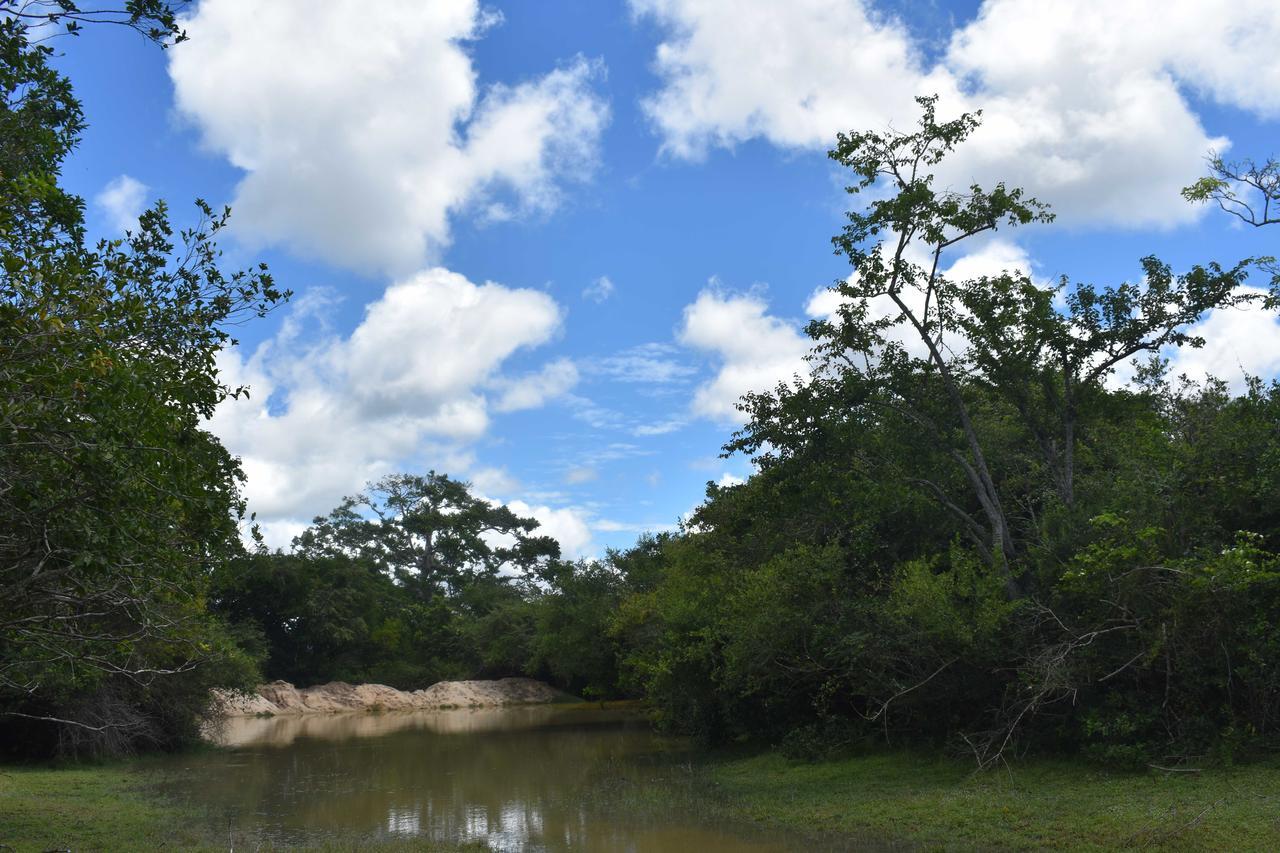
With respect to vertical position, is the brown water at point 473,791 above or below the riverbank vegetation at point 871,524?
below

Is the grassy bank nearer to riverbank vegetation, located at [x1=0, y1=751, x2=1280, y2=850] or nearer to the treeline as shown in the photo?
riverbank vegetation, located at [x1=0, y1=751, x2=1280, y2=850]

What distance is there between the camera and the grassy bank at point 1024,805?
33.3ft

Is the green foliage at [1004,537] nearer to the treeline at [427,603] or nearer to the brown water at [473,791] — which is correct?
the brown water at [473,791]

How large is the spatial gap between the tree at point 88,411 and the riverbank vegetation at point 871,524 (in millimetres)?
34

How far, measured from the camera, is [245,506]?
35.6 ft

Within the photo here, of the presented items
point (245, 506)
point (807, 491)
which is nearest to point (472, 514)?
point (807, 491)

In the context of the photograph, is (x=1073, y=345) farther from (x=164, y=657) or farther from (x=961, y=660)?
(x=164, y=657)

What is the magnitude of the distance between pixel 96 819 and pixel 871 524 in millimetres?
14923

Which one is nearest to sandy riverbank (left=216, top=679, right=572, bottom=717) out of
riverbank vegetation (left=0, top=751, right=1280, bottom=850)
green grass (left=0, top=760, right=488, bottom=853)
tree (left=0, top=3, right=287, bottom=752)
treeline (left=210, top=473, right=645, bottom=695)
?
treeline (left=210, top=473, right=645, bottom=695)

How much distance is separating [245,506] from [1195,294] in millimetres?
15866

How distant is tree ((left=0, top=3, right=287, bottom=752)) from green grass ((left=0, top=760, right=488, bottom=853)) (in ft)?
12.8

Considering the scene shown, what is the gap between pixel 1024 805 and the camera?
12438mm

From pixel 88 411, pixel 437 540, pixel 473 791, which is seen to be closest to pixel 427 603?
pixel 437 540

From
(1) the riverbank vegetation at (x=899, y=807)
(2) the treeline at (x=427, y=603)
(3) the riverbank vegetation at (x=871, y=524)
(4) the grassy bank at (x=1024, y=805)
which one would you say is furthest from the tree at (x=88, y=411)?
(2) the treeline at (x=427, y=603)
